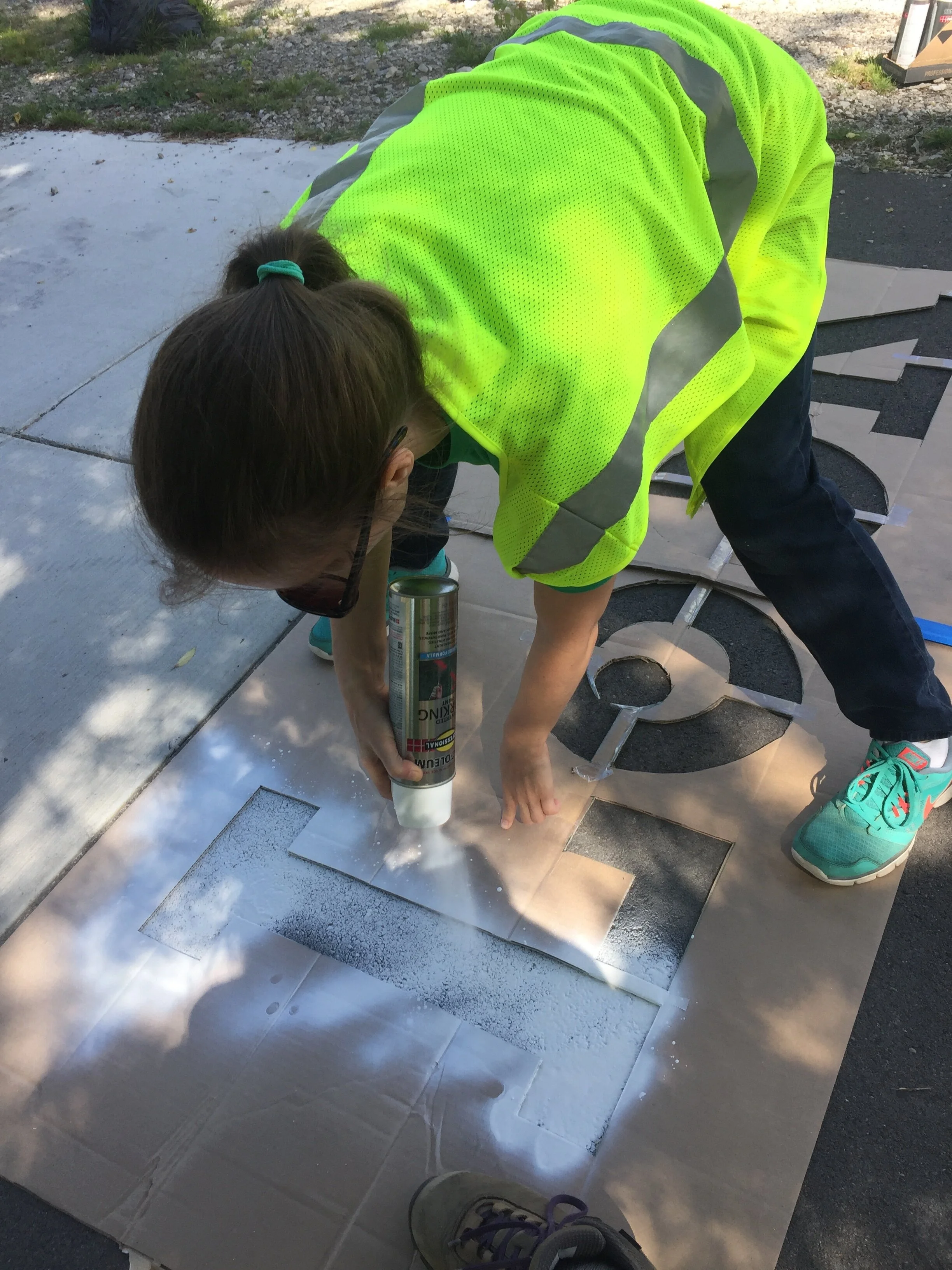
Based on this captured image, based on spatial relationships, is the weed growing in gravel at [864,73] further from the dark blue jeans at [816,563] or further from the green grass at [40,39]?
the green grass at [40,39]

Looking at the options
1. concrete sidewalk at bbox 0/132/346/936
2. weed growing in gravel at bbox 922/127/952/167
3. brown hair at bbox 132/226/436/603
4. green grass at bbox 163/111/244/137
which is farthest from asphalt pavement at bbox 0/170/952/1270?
green grass at bbox 163/111/244/137

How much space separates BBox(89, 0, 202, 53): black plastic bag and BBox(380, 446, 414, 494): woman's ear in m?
7.16

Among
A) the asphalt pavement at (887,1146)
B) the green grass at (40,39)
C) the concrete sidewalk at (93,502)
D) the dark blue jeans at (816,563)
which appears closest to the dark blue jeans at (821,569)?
the dark blue jeans at (816,563)

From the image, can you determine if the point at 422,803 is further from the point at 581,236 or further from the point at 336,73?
the point at 336,73

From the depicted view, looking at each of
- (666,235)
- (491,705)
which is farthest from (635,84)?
(491,705)

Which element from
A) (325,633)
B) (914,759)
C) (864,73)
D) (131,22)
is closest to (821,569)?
(914,759)

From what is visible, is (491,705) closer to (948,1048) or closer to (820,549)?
(820,549)

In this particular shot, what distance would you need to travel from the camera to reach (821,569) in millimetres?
1678

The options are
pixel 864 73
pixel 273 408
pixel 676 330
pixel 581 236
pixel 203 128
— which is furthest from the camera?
pixel 203 128

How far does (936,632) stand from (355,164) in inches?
69.5

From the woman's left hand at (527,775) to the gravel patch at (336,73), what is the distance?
4.07 metres

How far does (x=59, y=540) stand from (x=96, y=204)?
9.14 ft

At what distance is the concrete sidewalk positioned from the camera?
2.19m

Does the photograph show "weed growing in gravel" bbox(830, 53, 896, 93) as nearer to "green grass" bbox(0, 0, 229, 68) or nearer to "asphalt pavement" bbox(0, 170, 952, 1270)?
"green grass" bbox(0, 0, 229, 68)
